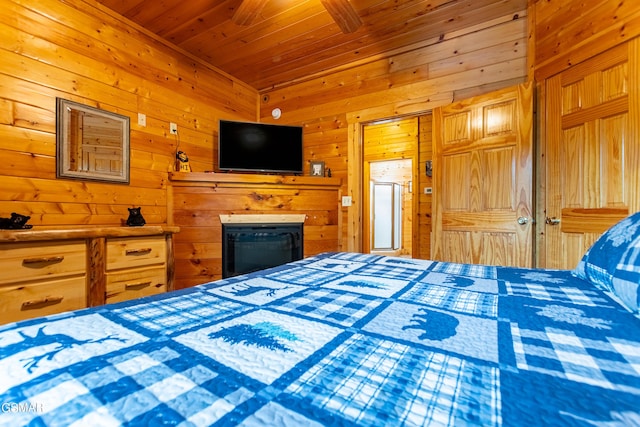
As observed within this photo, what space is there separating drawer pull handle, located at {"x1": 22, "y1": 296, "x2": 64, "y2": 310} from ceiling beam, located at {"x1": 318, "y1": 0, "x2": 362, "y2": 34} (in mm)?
2562

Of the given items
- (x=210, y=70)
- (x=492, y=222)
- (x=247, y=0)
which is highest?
(x=210, y=70)

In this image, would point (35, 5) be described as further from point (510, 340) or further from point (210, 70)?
point (510, 340)

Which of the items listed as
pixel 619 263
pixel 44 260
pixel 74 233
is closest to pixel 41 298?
pixel 44 260

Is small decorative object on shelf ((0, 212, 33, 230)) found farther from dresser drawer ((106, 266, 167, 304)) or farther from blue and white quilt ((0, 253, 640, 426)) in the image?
blue and white quilt ((0, 253, 640, 426))

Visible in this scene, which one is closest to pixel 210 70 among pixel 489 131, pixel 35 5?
pixel 35 5

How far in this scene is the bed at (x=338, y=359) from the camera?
39 centimetres

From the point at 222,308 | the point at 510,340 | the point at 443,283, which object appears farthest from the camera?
the point at 443,283

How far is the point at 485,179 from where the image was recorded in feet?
8.70

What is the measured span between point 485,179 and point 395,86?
4.57 ft

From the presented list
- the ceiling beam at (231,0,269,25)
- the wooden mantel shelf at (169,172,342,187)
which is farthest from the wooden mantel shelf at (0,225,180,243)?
the ceiling beam at (231,0,269,25)

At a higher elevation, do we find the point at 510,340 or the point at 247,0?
the point at 247,0

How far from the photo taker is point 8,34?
2.06 meters

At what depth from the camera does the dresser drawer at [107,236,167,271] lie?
2186mm

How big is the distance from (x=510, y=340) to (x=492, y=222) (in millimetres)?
2277
